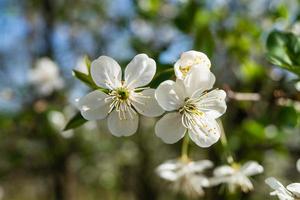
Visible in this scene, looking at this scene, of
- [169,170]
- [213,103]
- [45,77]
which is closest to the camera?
[213,103]

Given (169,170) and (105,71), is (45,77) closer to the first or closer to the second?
(169,170)

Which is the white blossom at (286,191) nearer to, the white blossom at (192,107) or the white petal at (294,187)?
the white petal at (294,187)

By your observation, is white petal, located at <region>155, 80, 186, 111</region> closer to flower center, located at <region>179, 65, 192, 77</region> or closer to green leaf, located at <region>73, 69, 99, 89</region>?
flower center, located at <region>179, 65, 192, 77</region>

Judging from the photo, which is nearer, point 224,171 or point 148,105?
point 148,105

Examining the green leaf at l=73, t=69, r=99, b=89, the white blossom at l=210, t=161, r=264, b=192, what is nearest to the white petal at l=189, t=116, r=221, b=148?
the green leaf at l=73, t=69, r=99, b=89

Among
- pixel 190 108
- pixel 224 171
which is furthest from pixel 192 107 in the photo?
pixel 224 171

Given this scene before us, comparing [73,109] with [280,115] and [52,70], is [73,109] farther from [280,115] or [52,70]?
[280,115]

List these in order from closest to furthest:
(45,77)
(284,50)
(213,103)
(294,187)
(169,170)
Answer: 1. (294,187)
2. (213,103)
3. (284,50)
4. (169,170)
5. (45,77)
